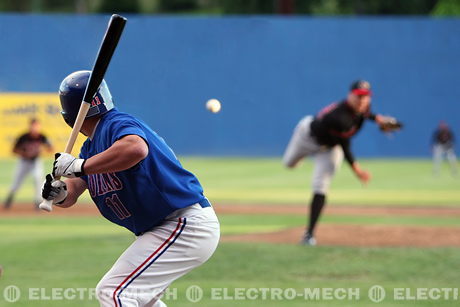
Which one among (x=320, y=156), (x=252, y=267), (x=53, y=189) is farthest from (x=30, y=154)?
(x=53, y=189)

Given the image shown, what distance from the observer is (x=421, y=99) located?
124ft

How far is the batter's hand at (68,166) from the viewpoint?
199 inches

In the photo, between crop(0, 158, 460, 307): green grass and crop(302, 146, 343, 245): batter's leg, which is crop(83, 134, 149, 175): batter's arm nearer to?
crop(0, 158, 460, 307): green grass

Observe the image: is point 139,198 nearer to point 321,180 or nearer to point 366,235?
point 321,180

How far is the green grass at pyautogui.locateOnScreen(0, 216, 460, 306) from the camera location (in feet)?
30.4

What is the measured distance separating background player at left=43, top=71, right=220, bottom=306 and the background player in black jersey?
21.7 feet

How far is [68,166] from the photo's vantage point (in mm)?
5109

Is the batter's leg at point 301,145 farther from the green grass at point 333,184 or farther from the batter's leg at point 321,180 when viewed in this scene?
the green grass at point 333,184

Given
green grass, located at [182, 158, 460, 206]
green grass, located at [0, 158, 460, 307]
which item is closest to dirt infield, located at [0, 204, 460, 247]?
green grass, located at [0, 158, 460, 307]

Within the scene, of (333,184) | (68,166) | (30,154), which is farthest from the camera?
(333,184)

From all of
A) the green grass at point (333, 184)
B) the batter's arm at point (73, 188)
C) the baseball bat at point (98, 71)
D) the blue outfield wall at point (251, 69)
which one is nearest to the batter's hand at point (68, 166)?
the baseball bat at point (98, 71)

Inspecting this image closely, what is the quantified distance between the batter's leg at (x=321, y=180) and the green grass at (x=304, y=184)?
7.66m

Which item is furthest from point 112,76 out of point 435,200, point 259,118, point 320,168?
point 320,168

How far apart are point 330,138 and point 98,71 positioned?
7138 millimetres
